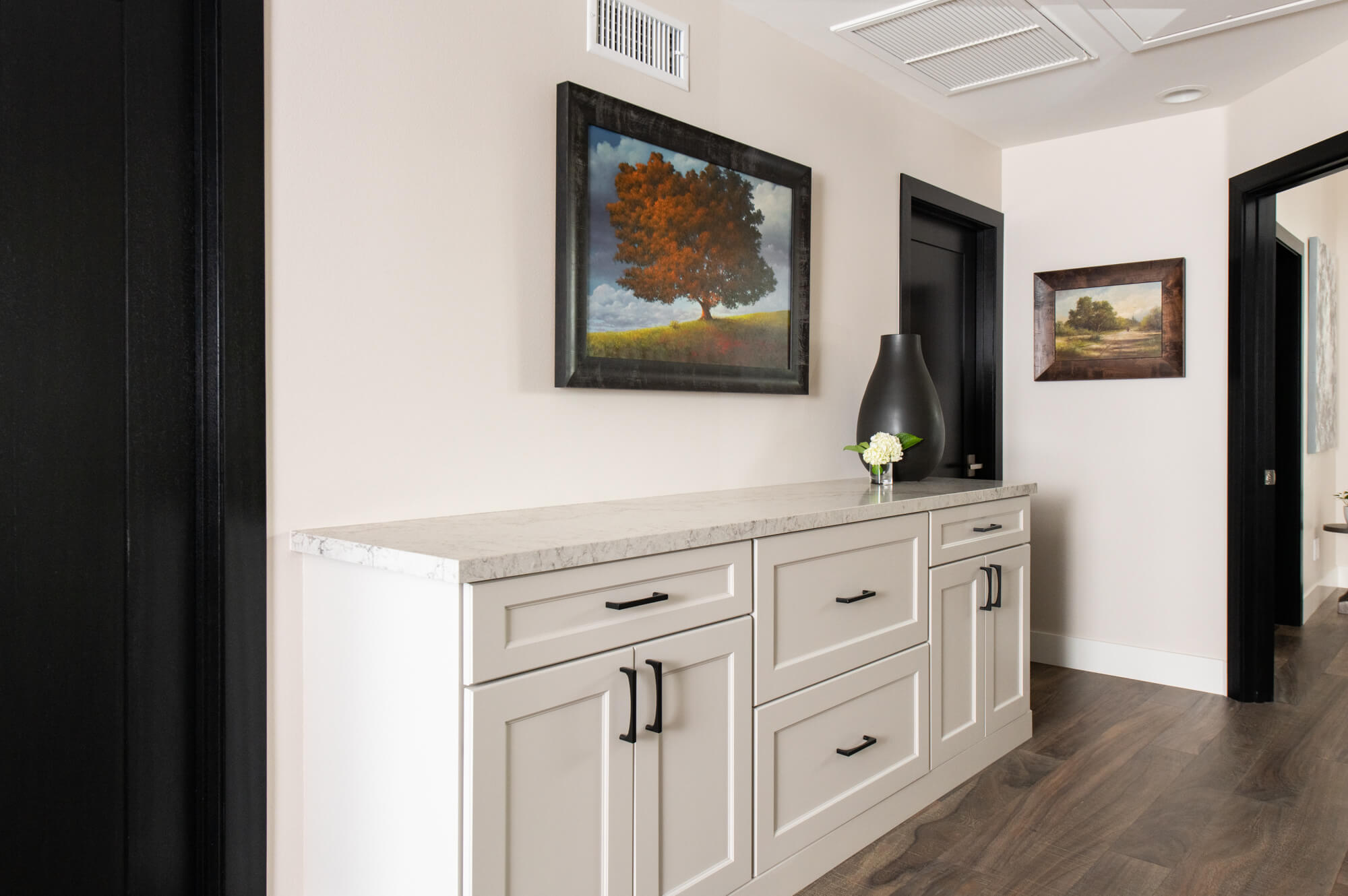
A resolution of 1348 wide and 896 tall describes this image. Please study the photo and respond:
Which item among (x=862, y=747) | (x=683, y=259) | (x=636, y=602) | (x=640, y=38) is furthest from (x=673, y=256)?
(x=862, y=747)

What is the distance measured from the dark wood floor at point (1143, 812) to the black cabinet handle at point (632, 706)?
777mm

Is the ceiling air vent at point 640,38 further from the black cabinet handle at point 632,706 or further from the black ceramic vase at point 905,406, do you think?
the black cabinet handle at point 632,706

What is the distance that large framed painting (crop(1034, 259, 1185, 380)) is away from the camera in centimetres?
372

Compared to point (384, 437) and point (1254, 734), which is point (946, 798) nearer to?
point (1254, 734)

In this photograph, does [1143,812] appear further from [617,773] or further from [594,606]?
[594,606]

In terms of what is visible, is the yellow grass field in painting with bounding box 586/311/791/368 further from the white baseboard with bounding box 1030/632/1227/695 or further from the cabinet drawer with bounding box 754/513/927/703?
the white baseboard with bounding box 1030/632/1227/695

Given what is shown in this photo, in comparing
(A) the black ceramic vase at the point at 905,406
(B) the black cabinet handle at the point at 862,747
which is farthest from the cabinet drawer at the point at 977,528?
(B) the black cabinet handle at the point at 862,747

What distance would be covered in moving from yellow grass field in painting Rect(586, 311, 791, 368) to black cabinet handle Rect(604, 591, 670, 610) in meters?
0.74

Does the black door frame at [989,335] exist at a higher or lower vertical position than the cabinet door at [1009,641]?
higher

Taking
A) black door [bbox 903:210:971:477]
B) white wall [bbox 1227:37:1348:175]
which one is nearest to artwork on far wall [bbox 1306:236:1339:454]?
white wall [bbox 1227:37:1348:175]

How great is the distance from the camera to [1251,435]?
348 cm

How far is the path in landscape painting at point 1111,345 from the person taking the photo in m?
3.77

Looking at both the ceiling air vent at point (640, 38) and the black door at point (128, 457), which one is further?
the ceiling air vent at point (640, 38)

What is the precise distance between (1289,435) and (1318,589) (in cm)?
124
